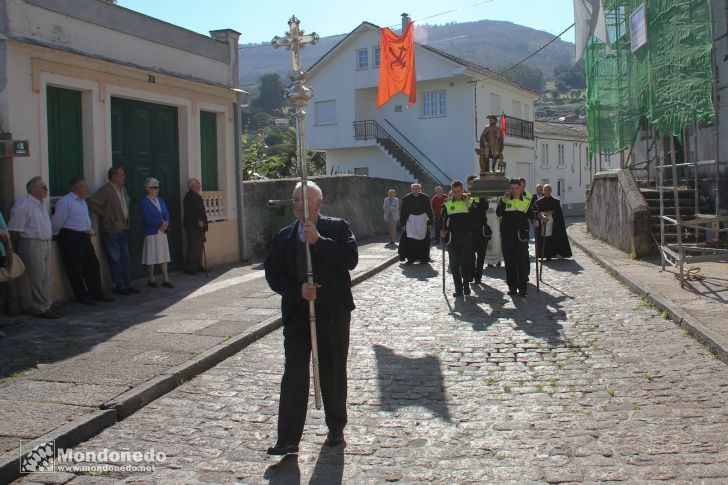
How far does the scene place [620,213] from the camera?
1800cm

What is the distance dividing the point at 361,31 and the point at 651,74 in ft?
89.6

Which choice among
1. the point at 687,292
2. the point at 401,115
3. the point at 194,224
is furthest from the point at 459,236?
the point at 401,115

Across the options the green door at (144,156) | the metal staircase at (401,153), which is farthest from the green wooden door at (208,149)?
the metal staircase at (401,153)

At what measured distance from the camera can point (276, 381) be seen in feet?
24.0

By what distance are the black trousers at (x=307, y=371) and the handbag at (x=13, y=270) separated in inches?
201

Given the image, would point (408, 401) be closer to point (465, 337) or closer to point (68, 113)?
point (465, 337)

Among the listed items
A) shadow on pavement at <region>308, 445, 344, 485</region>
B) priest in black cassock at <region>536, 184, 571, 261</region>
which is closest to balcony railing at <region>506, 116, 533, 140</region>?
priest in black cassock at <region>536, 184, 571, 261</region>

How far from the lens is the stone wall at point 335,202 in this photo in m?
17.3

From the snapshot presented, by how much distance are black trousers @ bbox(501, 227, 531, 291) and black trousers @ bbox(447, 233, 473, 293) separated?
55cm

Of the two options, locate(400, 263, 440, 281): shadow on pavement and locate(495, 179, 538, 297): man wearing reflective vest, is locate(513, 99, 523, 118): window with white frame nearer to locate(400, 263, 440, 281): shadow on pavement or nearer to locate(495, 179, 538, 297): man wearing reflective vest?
locate(400, 263, 440, 281): shadow on pavement

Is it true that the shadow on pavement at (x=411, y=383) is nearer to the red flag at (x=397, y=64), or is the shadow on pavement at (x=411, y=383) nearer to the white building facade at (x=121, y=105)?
the white building facade at (x=121, y=105)

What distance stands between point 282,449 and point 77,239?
670 centimetres

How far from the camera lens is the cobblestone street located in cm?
504

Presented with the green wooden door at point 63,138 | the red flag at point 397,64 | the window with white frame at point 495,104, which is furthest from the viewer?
the window with white frame at point 495,104
